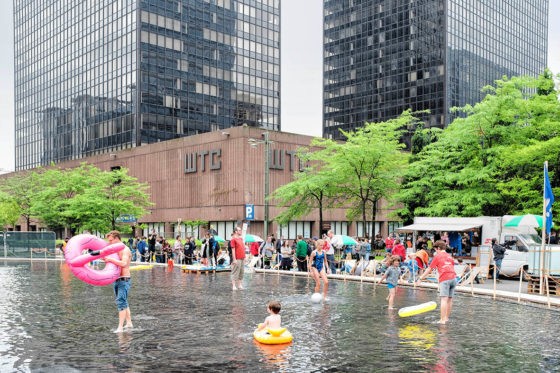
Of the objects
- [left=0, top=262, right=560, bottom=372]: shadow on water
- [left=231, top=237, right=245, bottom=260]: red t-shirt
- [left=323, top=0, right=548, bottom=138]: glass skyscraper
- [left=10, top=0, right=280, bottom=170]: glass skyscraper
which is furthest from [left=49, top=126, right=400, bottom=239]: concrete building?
[left=323, top=0, right=548, bottom=138]: glass skyscraper

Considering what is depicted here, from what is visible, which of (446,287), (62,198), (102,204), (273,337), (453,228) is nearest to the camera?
(273,337)

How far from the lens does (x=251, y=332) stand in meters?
12.4

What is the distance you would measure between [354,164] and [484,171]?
10.3 metres

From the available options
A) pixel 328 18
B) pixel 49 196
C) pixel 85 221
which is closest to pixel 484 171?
pixel 85 221

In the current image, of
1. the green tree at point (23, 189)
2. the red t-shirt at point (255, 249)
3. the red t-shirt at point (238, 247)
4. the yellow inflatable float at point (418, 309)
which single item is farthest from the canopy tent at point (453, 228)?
the green tree at point (23, 189)

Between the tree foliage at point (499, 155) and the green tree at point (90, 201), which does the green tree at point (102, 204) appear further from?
the tree foliage at point (499, 155)

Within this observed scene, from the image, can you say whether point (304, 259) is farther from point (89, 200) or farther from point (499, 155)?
point (89, 200)

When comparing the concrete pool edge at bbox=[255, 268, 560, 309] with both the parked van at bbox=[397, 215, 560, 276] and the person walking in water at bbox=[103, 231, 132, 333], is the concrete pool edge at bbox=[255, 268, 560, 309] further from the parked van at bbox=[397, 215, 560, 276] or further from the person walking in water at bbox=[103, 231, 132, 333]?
the person walking in water at bbox=[103, 231, 132, 333]

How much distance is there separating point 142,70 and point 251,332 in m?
84.3

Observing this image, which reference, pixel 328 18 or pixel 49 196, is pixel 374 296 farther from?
pixel 328 18

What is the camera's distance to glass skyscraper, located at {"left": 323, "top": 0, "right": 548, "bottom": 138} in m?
109

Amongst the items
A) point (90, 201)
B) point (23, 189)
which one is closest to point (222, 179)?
point (90, 201)

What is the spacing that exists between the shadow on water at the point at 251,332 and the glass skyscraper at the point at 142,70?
7674 centimetres

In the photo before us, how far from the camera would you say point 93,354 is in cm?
1018
